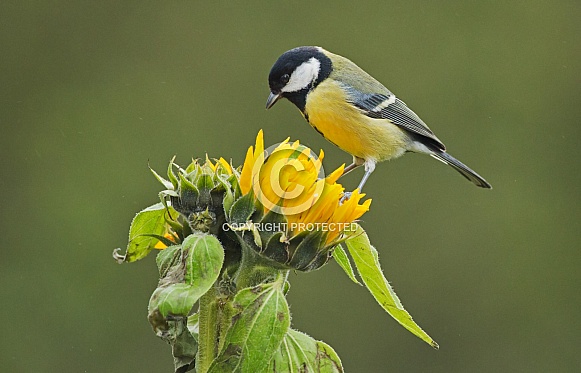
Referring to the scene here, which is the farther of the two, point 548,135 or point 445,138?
point 548,135

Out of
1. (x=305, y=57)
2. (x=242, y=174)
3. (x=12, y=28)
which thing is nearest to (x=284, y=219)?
(x=242, y=174)

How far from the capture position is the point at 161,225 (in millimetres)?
1960

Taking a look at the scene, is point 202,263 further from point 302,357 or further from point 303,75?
point 303,75

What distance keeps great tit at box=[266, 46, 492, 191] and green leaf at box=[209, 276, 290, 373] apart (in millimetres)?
1600

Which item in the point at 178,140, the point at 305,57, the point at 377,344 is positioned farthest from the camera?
the point at 178,140

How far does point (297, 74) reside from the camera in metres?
3.28

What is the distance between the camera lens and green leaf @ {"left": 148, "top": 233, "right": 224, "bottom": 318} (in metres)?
1.59

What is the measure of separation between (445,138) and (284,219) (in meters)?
4.98

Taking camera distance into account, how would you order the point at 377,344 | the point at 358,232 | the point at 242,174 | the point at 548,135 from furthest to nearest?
the point at 548,135 < the point at 377,344 < the point at 358,232 < the point at 242,174

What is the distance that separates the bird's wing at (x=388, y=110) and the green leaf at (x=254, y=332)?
196 centimetres

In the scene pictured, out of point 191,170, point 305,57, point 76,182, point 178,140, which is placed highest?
point 305,57

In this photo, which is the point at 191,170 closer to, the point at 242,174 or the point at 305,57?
the point at 242,174
